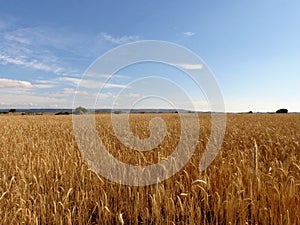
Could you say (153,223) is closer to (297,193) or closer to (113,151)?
(297,193)

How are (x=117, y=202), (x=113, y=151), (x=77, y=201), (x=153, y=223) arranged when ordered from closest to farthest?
(x=153, y=223)
(x=77, y=201)
(x=117, y=202)
(x=113, y=151)

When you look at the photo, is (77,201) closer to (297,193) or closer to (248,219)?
(248,219)

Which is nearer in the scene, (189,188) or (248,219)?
(248,219)

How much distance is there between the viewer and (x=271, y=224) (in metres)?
2.26

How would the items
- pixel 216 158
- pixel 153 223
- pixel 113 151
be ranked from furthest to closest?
pixel 113 151 < pixel 216 158 < pixel 153 223

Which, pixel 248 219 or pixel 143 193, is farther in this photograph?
pixel 143 193

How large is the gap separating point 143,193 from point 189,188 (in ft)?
2.01

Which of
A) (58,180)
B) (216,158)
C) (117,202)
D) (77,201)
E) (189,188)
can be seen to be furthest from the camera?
(216,158)

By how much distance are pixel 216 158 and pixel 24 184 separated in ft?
10.1

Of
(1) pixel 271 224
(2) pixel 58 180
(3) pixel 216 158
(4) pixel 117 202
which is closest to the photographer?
(1) pixel 271 224

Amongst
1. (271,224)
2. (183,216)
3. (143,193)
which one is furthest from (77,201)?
(271,224)

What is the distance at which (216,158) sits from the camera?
4.45 meters

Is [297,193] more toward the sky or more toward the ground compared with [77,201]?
more toward the sky

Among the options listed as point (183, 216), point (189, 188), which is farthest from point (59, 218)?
point (189, 188)
